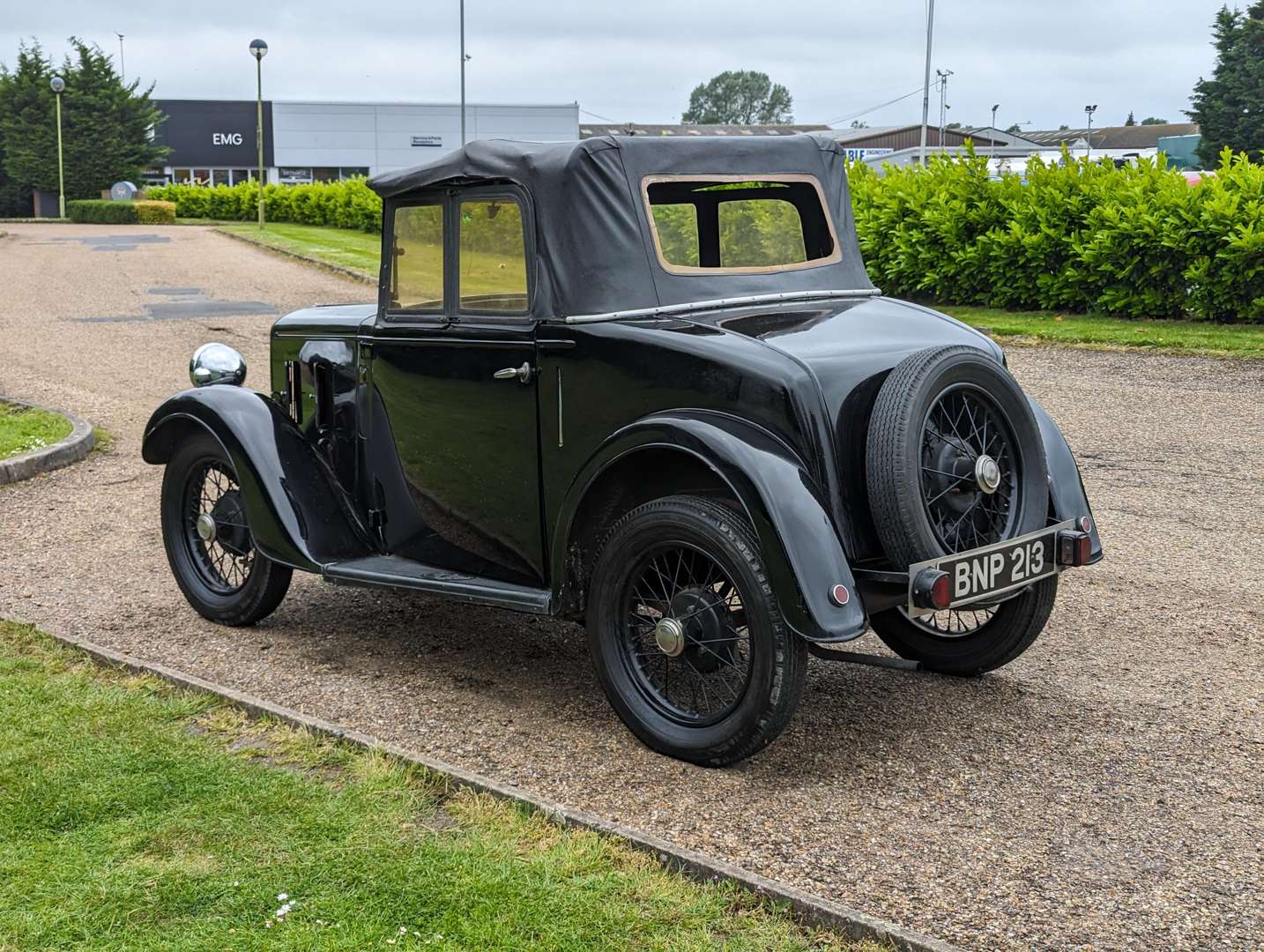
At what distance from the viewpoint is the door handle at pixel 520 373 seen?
180 inches

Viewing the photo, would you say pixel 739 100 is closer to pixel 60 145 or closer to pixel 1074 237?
pixel 60 145

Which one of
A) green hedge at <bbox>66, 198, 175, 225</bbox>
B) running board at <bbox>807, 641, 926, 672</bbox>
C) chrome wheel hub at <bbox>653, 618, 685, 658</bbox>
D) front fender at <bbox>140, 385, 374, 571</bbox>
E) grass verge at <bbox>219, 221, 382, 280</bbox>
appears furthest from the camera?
green hedge at <bbox>66, 198, 175, 225</bbox>

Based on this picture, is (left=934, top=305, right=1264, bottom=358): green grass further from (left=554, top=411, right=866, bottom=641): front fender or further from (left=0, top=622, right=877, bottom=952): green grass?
(left=0, top=622, right=877, bottom=952): green grass

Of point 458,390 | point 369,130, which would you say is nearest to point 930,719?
point 458,390

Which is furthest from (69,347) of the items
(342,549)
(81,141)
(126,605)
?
(81,141)

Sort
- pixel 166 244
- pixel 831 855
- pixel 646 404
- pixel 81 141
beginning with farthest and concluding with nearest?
pixel 81 141 → pixel 166 244 → pixel 646 404 → pixel 831 855

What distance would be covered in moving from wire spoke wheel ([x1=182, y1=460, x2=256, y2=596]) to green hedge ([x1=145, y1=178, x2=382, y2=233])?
20238 mm

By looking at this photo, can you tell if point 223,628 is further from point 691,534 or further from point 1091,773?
point 1091,773

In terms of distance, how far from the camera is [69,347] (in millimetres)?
14328

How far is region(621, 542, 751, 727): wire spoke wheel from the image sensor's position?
160 inches

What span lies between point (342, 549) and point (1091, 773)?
3001 mm

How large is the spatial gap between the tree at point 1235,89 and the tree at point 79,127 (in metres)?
45.1

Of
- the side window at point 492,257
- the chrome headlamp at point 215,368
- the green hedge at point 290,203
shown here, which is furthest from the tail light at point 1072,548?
the green hedge at point 290,203

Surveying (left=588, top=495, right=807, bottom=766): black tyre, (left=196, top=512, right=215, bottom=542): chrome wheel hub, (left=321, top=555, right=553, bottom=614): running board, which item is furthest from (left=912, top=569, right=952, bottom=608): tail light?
(left=196, top=512, right=215, bottom=542): chrome wheel hub
